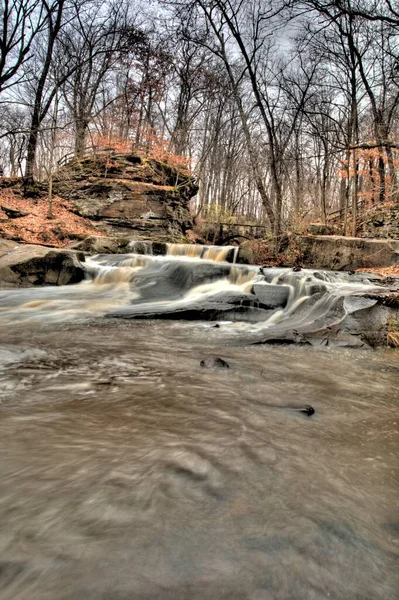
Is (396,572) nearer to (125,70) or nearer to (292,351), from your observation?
(292,351)

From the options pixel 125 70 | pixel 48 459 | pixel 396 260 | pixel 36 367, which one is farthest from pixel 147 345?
pixel 125 70

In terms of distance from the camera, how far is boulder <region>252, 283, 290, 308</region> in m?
6.69

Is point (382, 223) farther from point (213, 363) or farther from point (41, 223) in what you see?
point (41, 223)

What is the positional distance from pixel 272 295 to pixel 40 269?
6.52 m

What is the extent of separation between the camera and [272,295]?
6.83 metres

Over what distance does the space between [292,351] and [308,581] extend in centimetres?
338

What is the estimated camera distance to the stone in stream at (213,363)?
3.37m

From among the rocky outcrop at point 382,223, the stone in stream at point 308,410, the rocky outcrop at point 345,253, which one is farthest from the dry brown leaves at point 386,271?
the stone in stream at point 308,410

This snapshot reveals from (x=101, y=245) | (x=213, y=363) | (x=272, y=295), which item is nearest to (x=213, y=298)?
(x=272, y=295)

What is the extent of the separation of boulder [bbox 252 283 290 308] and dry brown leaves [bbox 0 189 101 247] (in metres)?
9.09

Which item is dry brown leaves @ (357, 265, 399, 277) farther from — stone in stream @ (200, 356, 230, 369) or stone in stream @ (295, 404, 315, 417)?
stone in stream @ (295, 404, 315, 417)

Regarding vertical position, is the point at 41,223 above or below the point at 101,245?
above

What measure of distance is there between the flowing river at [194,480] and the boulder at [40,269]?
6326 millimetres

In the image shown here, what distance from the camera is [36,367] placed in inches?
121
